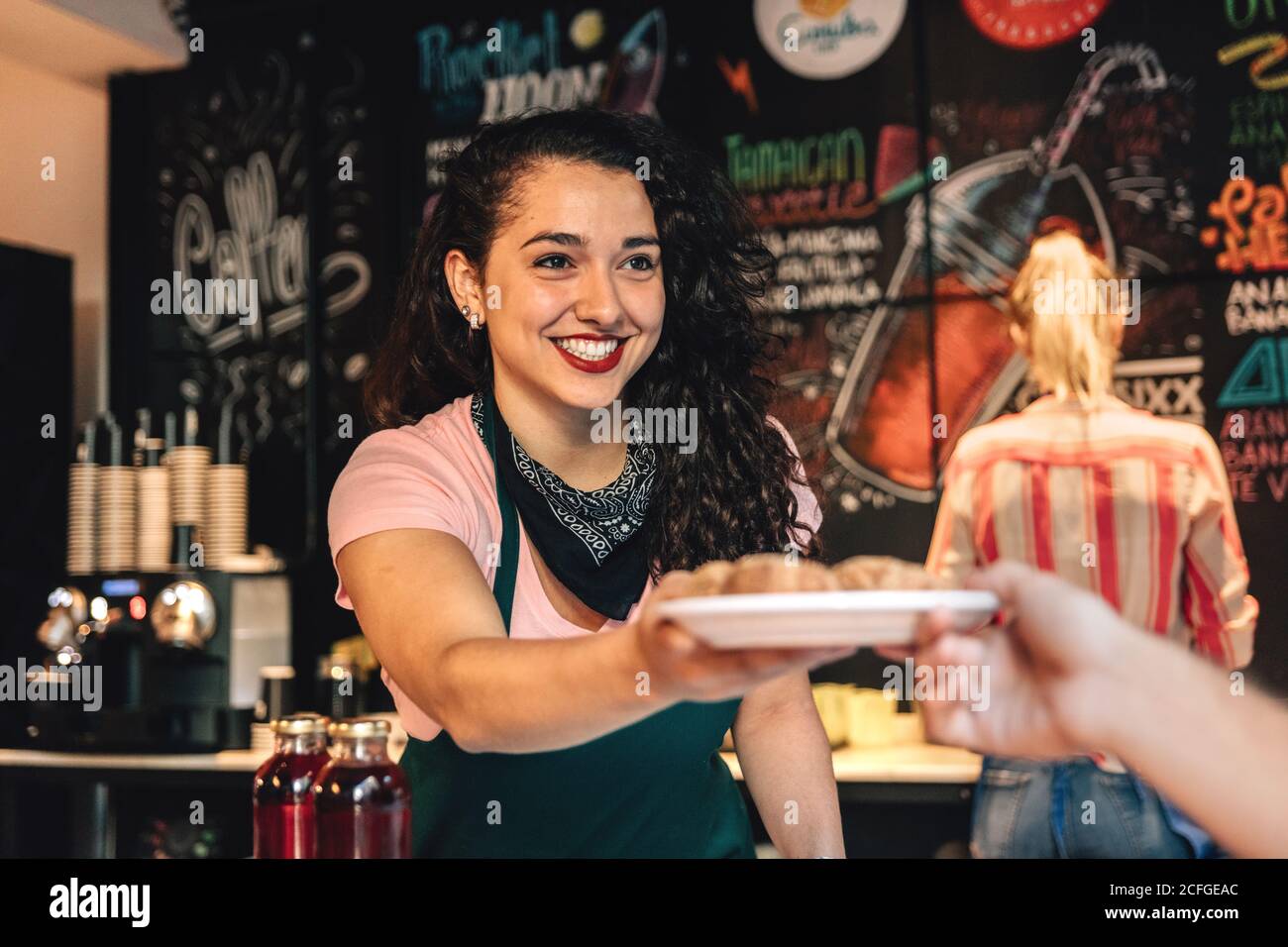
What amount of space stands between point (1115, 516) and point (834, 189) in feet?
4.83

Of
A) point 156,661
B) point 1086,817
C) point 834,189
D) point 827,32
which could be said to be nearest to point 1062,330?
point 1086,817

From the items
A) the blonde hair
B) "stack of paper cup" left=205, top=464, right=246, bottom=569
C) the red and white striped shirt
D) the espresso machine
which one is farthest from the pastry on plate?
"stack of paper cup" left=205, top=464, right=246, bottom=569

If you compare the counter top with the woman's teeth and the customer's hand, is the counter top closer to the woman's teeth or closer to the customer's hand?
the woman's teeth

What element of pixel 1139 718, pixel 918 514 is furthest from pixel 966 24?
pixel 1139 718

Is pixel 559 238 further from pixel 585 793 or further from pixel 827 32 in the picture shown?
pixel 827 32

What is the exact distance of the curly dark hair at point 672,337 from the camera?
1.59 metres

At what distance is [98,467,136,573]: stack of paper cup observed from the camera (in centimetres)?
359

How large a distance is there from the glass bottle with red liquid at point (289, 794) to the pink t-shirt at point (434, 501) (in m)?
0.13

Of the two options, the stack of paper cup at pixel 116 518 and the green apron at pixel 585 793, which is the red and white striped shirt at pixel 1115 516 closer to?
the green apron at pixel 585 793

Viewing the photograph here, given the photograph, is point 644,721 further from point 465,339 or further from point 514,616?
point 465,339

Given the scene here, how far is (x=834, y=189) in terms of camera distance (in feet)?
11.9

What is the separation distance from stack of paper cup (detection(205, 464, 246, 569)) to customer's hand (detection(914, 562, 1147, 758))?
2.93m

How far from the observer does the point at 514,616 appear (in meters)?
1.47

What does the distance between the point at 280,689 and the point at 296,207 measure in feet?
4.80
